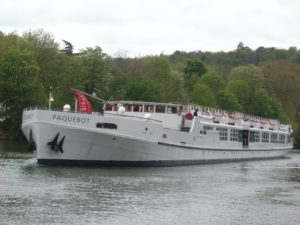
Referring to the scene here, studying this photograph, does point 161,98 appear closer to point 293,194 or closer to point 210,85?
point 210,85

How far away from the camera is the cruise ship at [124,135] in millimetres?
42031

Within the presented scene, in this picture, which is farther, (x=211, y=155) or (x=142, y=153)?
(x=211, y=155)

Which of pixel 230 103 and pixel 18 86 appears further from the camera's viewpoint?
pixel 230 103

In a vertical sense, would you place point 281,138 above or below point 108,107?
below

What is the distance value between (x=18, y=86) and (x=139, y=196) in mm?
52426

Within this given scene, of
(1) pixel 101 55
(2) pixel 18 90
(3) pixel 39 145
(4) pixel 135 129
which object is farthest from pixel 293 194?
(1) pixel 101 55

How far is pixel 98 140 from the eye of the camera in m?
42.6

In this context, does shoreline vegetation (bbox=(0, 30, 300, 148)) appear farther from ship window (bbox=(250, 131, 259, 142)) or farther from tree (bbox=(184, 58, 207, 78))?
ship window (bbox=(250, 131, 259, 142))

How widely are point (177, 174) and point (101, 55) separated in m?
51.2

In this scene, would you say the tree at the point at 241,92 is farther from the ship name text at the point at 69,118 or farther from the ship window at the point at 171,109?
the ship name text at the point at 69,118

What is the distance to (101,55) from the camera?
91188mm

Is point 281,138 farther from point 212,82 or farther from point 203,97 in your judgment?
point 212,82

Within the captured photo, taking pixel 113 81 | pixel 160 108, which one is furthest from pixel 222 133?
pixel 113 81

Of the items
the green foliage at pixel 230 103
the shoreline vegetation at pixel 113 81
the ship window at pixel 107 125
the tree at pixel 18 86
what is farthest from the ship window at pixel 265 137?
the green foliage at pixel 230 103
